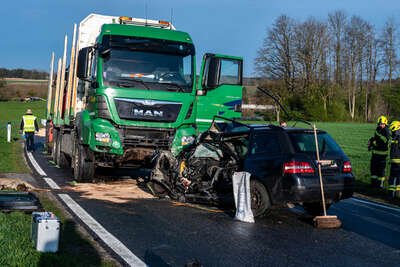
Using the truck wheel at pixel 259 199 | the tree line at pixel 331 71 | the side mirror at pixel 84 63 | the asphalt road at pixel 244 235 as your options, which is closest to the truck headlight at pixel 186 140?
the asphalt road at pixel 244 235

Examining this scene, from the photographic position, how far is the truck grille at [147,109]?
38.9 ft

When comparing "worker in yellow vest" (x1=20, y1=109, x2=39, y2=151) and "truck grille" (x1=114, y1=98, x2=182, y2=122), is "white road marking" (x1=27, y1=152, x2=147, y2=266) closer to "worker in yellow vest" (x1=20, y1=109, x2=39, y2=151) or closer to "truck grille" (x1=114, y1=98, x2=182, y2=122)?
"truck grille" (x1=114, y1=98, x2=182, y2=122)

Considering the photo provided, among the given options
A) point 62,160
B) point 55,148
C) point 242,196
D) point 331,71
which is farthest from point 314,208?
point 331,71

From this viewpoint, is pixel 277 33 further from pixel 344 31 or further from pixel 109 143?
pixel 109 143

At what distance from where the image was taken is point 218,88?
43.6 ft

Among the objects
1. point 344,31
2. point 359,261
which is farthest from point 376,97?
point 359,261

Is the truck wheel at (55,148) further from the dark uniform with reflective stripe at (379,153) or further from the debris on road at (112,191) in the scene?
the dark uniform with reflective stripe at (379,153)

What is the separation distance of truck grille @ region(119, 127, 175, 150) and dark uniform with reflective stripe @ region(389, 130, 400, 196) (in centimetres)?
496

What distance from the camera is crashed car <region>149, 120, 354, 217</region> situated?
28.2 ft

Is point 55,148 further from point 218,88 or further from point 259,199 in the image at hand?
point 259,199

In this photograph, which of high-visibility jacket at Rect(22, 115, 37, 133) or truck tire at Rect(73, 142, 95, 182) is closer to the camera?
truck tire at Rect(73, 142, 95, 182)

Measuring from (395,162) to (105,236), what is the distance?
7.83 meters

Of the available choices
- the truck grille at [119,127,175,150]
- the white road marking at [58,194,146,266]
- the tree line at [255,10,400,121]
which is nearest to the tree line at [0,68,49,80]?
the tree line at [255,10,400,121]

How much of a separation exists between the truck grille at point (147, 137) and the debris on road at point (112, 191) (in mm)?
1011
